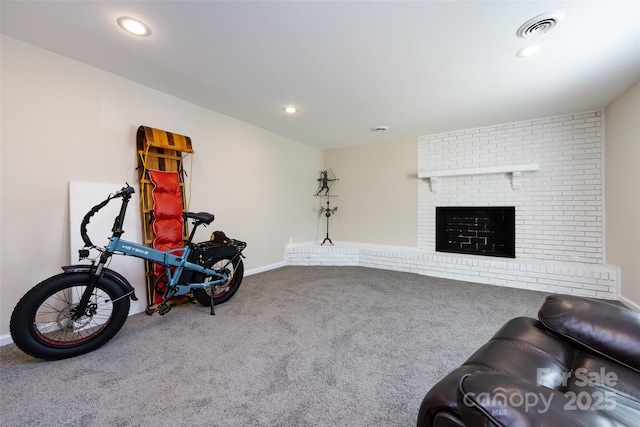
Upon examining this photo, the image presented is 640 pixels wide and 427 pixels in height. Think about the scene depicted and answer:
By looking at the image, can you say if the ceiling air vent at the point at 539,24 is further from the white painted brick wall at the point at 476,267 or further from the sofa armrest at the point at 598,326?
the white painted brick wall at the point at 476,267

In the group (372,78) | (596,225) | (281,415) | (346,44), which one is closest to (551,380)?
(281,415)

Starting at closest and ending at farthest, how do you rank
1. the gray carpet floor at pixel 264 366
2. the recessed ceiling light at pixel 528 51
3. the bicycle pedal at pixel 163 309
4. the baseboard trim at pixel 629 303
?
the gray carpet floor at pixel 264 366 → the recessed ceiling light at pixel 528 51 → the bicycle pedal at pixel 163 309 → the baseboard trim at pixel 629 303

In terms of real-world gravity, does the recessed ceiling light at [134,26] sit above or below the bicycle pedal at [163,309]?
above

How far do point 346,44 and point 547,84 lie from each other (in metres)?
2.24

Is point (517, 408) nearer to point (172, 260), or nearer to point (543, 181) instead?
point (172, 260)

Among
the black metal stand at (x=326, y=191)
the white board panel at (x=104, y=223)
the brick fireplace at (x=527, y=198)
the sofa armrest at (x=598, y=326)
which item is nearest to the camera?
the sofa armrest at (x=598, y=326)

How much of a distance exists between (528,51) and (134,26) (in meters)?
3.07

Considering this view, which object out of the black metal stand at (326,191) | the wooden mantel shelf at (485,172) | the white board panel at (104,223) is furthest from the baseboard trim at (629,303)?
the white board panel at (104,223)

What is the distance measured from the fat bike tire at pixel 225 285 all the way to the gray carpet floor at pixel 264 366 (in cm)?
9

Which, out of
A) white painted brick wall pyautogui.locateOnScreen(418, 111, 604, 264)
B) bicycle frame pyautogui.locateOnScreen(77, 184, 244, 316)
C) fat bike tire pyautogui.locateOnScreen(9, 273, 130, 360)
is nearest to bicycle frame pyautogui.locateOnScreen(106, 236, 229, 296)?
bicycle frame pyautogui.locateOnScreen(77, 184, 244, 316)

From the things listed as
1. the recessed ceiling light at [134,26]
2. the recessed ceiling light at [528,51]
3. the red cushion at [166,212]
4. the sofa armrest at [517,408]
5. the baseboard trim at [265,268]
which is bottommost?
the baseboard trim at [265,268]

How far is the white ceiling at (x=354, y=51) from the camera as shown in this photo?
1745mm

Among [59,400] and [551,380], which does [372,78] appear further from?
[59,400]

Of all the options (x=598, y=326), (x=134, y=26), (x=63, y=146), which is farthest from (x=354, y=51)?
(x=63, y=146)
